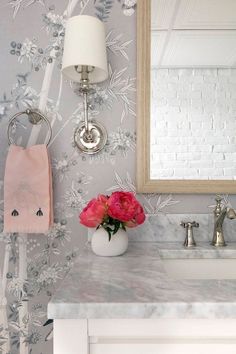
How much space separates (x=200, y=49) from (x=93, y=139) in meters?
0.54

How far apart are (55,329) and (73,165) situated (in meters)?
0.76

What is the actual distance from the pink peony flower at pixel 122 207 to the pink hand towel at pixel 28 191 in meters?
0.32

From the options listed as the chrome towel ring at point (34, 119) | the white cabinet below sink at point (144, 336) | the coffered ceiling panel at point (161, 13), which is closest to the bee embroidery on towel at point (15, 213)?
the chrome towel ring at point (34, 119)

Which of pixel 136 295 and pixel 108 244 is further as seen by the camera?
pixel 108 244

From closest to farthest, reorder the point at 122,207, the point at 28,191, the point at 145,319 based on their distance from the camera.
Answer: the point at 145,319 → the point at 122,207 → the point at 28,191

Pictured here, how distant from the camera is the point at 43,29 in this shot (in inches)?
53.3

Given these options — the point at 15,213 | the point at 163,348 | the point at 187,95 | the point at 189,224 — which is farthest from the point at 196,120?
the point at 163,348

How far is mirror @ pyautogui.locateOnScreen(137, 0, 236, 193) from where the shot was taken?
1314 millimetres

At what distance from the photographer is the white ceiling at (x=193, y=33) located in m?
1.31

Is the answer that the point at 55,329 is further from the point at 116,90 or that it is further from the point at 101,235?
the point at 116,90

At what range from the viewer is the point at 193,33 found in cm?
132

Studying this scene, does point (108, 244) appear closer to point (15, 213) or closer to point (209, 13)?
point (15, 213)

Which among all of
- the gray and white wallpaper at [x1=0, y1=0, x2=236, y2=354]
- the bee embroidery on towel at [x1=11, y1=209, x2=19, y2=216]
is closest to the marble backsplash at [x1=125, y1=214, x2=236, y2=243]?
the gray and white wallpaper at [x1=0, y1=0, x2=236, y2=354]

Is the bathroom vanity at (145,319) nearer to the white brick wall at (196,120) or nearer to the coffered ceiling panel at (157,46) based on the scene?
the white brick wall at (196,120)
